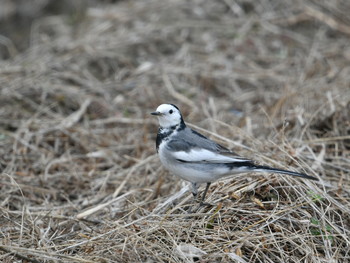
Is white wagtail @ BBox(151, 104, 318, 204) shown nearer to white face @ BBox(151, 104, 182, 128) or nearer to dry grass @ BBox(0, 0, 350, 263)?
white face @ BBox(151, 104, 182, 128)

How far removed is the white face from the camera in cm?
378

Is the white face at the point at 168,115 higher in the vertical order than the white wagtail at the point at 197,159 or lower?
higher

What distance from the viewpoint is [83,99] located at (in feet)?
20.0

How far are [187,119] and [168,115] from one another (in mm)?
1982

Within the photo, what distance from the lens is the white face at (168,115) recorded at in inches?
149

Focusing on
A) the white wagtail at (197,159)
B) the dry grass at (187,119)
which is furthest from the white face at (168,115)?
the dry grass at (187,119)

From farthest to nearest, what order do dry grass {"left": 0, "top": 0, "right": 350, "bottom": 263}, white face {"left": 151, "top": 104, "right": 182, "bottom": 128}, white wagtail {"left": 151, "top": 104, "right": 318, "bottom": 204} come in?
white face {"left": 151, "top": 104, "right": 182, "bottom": 128} < white wagtail {"left": 151, "top": 104, "right": 318, "bottom": 204} < dry grass {"left": 0, "top": 0, "right": 350, "bottom": 263}

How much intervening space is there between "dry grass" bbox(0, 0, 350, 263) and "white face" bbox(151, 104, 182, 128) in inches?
21.8

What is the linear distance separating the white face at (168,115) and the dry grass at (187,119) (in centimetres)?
55

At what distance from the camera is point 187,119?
18.9 feet

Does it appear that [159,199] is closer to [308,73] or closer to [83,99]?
[83,99]

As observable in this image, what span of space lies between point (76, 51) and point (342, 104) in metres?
3.69

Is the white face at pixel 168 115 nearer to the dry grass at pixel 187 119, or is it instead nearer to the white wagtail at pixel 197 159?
the white wagtail at pixel 197 159

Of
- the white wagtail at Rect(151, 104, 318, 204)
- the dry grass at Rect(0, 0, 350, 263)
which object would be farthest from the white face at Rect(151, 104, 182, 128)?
the dry grass at Rect(0, 0, 350, 263)
